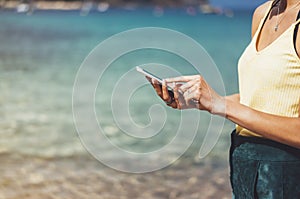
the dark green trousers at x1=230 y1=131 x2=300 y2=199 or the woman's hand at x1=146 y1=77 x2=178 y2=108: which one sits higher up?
the woman's hand at x1=146 y1=77 x2=178 y2=108

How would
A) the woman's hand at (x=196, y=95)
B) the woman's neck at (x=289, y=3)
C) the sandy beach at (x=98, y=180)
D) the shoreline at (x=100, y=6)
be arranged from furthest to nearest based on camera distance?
1. the shoreline at (x=100, y=6)
2. the sandy beach at (x=98, y=180)
3. the woman's neck at (x=289, y=3)
4. the woman's hand at (x=196, y=95)

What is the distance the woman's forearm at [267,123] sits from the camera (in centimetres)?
168

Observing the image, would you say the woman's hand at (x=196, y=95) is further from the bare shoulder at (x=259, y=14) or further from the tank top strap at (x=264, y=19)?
the bare shoulder at (x=259, y=14)

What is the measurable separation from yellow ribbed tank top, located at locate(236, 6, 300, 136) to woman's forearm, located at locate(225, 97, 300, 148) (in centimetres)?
4

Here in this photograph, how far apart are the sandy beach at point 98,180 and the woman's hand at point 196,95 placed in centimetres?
362

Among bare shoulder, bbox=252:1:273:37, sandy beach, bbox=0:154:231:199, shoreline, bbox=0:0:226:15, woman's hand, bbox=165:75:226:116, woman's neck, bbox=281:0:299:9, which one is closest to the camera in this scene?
woman's hand, bbox=165:75:226:116

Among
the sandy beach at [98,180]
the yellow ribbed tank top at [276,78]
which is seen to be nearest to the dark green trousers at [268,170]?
the yellow ribbed tank top at [276,78]

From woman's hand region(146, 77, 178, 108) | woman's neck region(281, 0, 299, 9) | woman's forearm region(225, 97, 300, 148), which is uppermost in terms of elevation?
woman's neck region(281, 0, 299, 9)

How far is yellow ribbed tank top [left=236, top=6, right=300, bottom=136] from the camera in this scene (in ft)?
5.47

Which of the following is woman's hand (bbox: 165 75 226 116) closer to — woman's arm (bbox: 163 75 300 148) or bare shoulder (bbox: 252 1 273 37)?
woman's arm (bbox: 163 75 300 148)

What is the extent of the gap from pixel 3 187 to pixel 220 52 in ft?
76.6

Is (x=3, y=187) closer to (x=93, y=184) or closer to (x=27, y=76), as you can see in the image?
(x=93, y=184)

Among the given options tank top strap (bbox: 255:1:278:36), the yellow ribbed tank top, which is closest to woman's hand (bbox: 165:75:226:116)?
the yellow ribbed tank top

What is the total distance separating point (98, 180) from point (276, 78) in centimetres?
418
